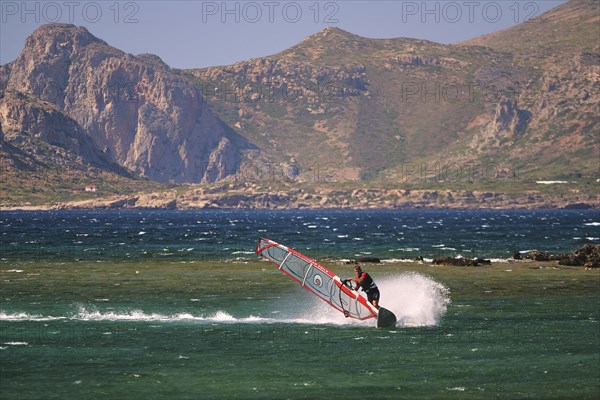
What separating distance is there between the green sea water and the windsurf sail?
0.85 meters

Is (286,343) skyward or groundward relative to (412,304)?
groundward

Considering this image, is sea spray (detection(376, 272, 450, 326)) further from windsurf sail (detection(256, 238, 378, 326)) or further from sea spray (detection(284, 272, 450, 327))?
windsurf sail (detection(256, 238, 378, 326))

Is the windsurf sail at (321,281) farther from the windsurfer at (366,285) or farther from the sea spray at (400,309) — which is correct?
the sea spray at (400,309)

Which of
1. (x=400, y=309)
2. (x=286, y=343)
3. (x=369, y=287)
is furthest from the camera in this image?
(x=400, y=309)

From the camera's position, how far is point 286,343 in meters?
38.1

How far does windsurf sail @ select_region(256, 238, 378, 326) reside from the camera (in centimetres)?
4303

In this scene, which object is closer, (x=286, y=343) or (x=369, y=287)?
(x=286, y=343)

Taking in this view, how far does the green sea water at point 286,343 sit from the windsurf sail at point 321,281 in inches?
33.6

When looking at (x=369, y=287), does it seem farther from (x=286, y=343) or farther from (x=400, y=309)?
(x=286, y=343)

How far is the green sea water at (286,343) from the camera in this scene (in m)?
30.2

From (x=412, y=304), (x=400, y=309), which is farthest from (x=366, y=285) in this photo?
(x=412, y=304)

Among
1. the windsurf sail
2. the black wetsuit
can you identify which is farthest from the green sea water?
the black wetsuit

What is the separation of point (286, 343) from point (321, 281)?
7552 millimetres

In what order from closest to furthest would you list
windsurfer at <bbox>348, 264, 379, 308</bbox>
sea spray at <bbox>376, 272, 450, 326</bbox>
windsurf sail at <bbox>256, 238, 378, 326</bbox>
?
windsurfer at <bbox>348, 264, 379, 308</bbox>
windsurf sail at <bbox>256, 238, 378, 326</bbox>
sea spray at <bbox>376, 272, 450, 326</bbox>
